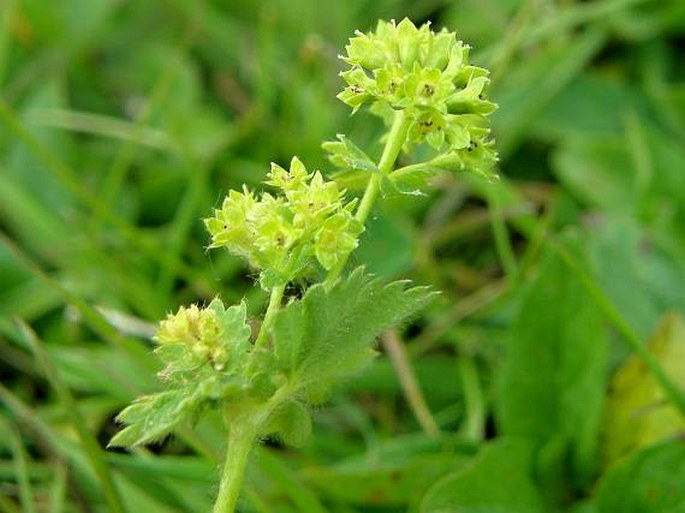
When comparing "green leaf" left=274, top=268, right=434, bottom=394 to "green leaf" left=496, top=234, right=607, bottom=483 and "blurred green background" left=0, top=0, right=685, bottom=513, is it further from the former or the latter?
"green leaf" left=496, top=234, right=607, bottom=483

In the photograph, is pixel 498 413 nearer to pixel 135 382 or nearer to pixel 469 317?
pixel 469 317

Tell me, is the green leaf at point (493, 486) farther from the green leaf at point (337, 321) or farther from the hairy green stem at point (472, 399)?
the green leaf at point (337, 321)

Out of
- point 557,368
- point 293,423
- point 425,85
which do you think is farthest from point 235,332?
point 557,368

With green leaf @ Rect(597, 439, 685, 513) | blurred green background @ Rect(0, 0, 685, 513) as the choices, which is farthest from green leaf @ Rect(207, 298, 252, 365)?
green leaf @ Rect(597, 439, 685, 513)

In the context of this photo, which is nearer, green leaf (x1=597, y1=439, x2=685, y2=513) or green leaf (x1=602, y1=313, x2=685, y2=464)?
green leaf (x1=597, y1=439, x2=685, y2=513)

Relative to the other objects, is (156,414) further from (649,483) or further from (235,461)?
(649,483)

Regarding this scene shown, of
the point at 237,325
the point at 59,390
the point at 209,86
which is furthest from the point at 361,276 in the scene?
the point at 209,86

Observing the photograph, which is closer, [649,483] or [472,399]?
[649,483]
